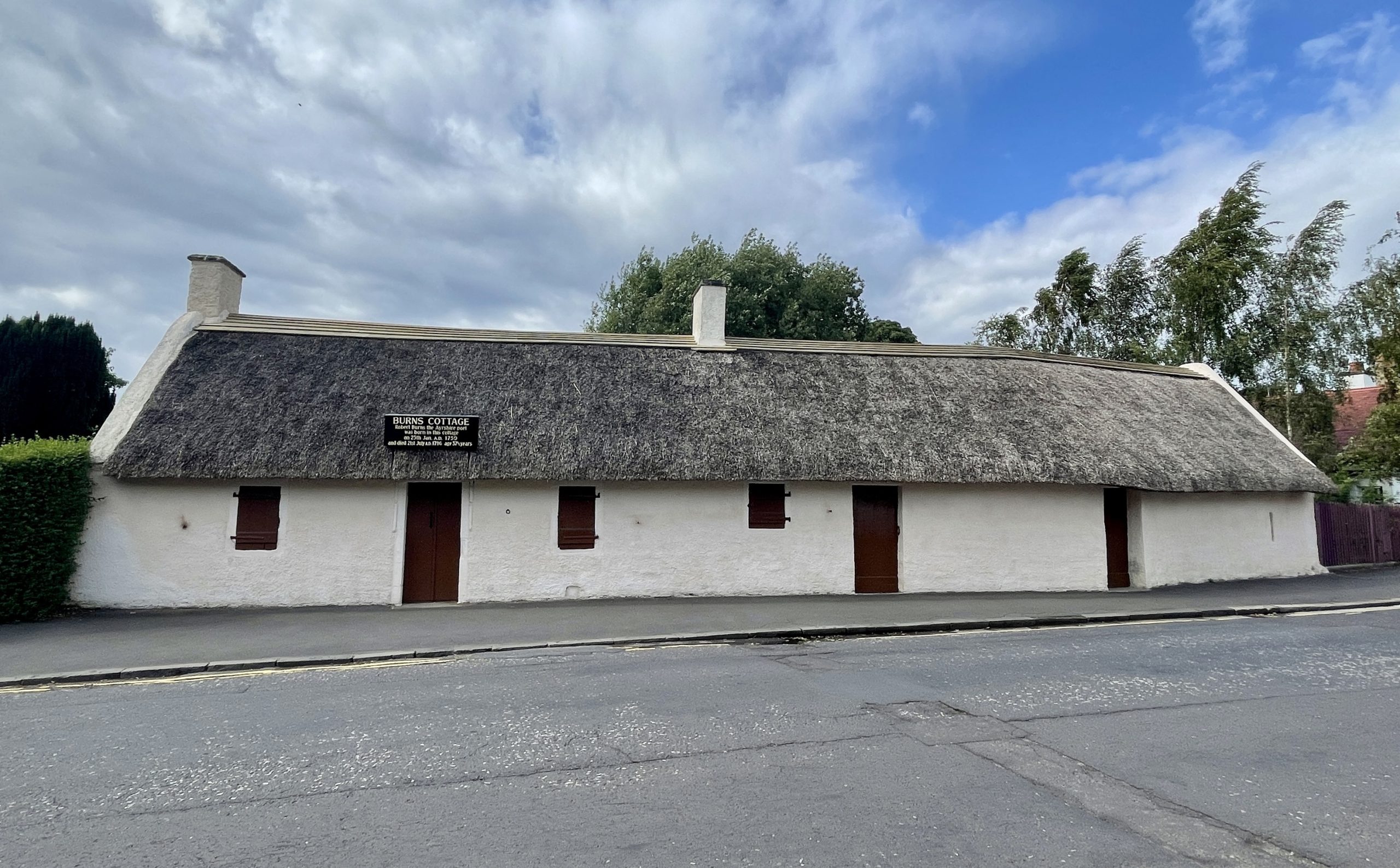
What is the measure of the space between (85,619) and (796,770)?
12.0m

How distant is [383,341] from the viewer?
49.7ft

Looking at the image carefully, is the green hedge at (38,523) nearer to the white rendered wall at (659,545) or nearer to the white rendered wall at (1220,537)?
the white rendered wall at (659,545)

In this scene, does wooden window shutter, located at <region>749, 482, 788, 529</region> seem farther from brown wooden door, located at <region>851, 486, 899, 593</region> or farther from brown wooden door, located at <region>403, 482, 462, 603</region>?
brown wooden door, located at <region>403, 482, 462, 603</region>

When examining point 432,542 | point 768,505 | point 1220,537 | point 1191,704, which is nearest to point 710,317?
point 768,505

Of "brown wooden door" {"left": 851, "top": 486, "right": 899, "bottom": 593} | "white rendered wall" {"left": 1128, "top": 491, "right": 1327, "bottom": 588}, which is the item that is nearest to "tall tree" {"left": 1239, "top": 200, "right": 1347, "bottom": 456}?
"white rendered wall" {"left": 1128, "top": 491, "right": 1327, "bottom": 588}

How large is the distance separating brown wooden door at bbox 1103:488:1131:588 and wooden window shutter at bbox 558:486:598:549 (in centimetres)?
1070

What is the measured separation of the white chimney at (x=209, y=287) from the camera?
1523 centimetres

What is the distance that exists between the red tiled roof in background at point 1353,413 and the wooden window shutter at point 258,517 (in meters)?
36.9

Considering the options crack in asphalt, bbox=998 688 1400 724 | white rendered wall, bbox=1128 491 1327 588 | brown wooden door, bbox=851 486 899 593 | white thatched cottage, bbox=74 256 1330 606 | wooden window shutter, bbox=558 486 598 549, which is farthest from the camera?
white rendered wall, bbox=1128 491 1327 588

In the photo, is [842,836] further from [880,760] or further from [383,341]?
[383,341]

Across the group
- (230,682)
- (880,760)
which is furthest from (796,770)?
(230,682)

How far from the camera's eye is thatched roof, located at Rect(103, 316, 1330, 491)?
12.4m

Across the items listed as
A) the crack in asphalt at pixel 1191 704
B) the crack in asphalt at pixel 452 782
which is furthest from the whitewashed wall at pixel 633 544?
the crack in asphalt at pixel 452 782

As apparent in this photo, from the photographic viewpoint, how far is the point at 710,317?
54.1 feet
